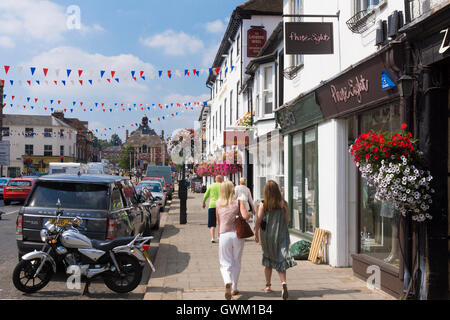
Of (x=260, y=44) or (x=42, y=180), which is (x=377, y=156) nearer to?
(x=42, y=180)

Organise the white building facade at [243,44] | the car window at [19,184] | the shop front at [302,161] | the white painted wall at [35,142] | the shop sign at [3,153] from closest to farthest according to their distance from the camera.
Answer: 1. the shop front at [302,161]
2. the white building facade at [243,44]
3. the car window at [19,184]
4. the shop sign at [3,153]
5. the white painted wall at [35,142]

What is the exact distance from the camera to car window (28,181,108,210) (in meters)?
7.86

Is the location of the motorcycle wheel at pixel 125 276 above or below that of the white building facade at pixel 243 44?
below

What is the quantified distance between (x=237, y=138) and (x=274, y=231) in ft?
44.8

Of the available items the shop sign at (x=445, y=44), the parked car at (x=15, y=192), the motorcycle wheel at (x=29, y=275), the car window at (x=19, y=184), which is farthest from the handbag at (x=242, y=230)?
the car window at (x=19, y=184)

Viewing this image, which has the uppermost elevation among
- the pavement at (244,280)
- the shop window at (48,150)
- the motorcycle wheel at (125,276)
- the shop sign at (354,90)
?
the shop window at (48,150)

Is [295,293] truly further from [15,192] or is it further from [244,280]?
[15,192]

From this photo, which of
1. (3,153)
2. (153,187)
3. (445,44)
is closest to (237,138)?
(153,187)

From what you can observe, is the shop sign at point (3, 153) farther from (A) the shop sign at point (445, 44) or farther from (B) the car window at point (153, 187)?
(A) the shop sign at point (445, 44)

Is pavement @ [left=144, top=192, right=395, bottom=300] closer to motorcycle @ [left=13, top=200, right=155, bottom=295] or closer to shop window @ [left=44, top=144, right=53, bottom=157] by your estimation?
motorcycle @ [left=13, top=200, right=155, bottom=295]

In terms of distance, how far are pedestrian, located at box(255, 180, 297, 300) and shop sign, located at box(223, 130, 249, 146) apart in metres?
13.2

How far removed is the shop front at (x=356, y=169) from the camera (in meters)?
6.56

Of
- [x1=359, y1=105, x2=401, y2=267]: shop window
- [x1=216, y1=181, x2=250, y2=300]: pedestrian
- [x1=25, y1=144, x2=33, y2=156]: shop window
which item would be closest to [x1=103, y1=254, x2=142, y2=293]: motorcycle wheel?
[x1=216, y1=181, x2=250, y2=300]: pedestrian

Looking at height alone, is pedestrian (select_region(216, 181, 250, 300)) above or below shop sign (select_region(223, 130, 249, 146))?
below
